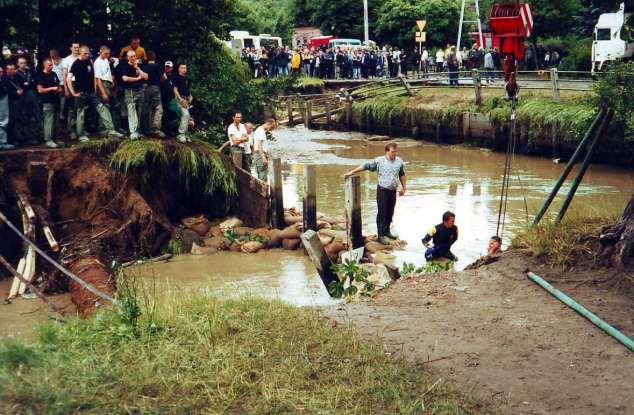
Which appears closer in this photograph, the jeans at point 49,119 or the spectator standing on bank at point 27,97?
the jeans at point 49,119

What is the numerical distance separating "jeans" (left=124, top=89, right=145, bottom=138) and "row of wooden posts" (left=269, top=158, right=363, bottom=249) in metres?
2.61

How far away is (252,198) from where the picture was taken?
16.7 m

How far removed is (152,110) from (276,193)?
9.08 ft

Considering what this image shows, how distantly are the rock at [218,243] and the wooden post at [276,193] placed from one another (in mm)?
1089

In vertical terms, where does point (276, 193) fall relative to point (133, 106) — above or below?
below

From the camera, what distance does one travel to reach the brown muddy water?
13.6m

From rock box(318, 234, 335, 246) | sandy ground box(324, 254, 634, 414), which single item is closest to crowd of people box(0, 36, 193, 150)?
rock box(318, 234, 335, 246)

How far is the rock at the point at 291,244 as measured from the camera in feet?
51.2

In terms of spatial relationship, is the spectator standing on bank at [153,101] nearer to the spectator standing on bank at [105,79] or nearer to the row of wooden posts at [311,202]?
A: the spectator standing on bank at [105,79]

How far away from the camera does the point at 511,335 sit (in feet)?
25.0

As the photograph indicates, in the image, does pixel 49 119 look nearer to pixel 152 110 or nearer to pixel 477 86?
pixel 152 110

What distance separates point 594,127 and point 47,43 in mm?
12633

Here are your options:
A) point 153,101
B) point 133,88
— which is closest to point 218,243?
point 153,101

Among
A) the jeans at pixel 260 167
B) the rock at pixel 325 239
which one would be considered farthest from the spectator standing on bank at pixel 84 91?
the rock at pixel 325 239
